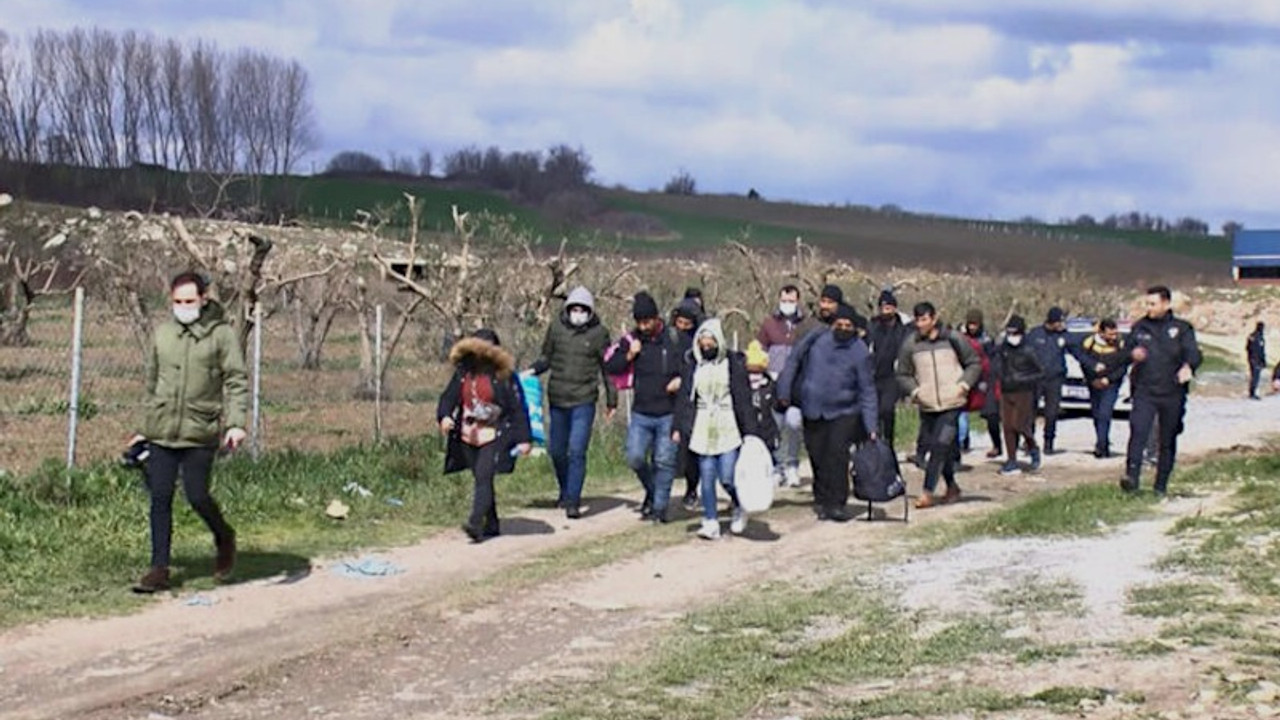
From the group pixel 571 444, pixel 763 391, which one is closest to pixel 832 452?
pixel 763 391

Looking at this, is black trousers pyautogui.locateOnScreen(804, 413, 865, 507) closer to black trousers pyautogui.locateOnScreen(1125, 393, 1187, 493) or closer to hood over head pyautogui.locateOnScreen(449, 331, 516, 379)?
black trousers pyautogui.locateOnScreen(1125, 393, 1187, 493)

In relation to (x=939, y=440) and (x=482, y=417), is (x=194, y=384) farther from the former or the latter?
(x=939, y=440)

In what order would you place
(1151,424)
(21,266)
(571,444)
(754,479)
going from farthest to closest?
(21,266)
(1151,424)
(571,444)
(754,479)

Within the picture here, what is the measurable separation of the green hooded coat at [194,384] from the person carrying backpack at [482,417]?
7.97 feet

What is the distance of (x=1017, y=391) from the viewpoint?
1769cm

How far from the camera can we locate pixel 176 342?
945 cm

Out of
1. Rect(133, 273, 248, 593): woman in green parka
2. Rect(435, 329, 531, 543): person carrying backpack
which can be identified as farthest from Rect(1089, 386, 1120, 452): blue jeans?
Rect(133, 273, 248, 593): woman in green parka

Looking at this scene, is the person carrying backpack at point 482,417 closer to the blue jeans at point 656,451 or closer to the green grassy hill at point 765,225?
the blue jeans at point 656,451

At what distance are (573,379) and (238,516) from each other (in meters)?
2.81

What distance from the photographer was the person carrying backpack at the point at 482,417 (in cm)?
1173

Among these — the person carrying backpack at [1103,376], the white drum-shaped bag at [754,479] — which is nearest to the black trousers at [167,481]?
the white drum-shaped bag at [754,479]

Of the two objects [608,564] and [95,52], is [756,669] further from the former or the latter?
[95,52]

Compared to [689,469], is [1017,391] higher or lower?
higher

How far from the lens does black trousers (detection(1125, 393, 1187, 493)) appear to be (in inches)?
Result: 521
